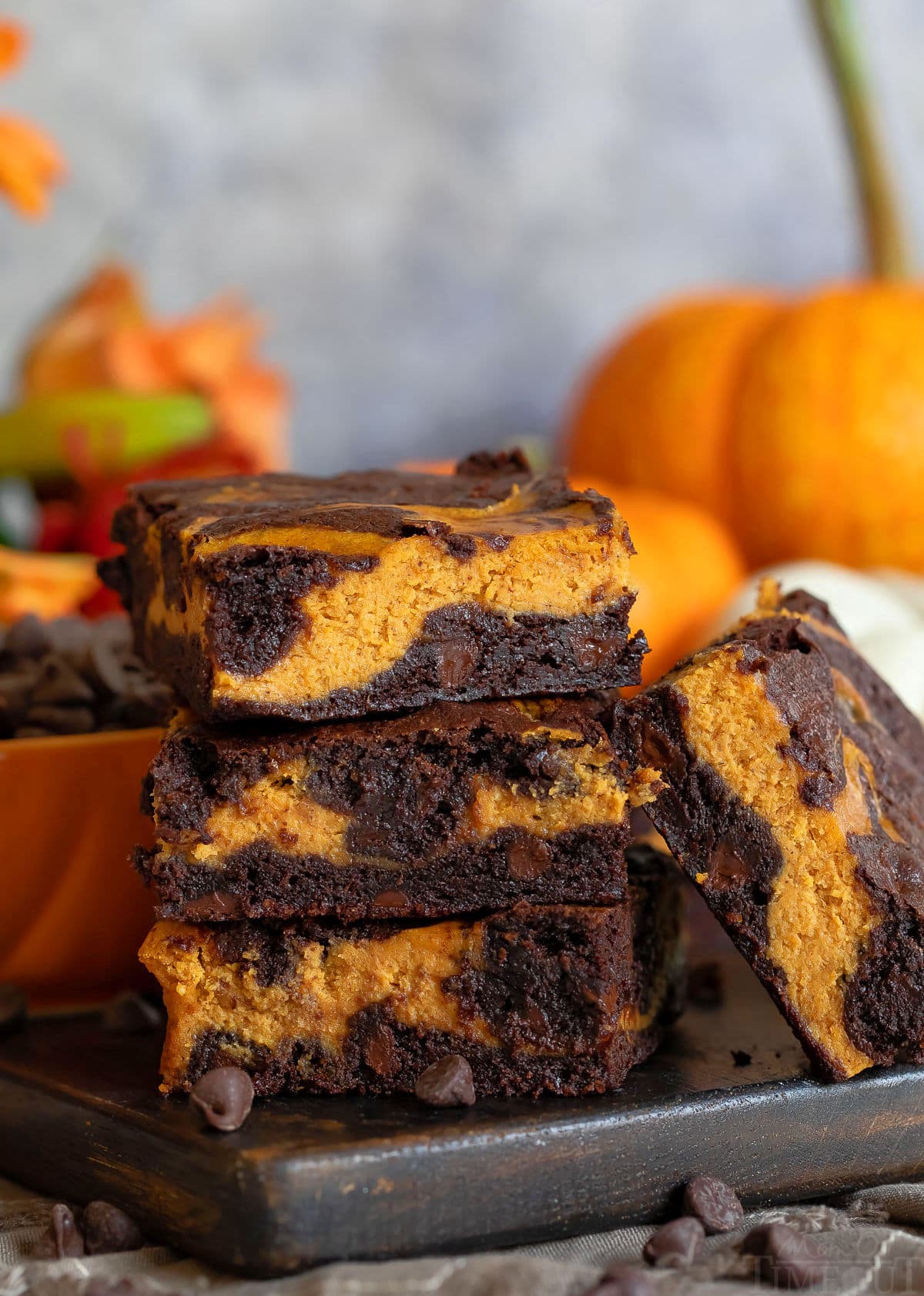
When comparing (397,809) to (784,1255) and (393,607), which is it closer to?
(393,607)

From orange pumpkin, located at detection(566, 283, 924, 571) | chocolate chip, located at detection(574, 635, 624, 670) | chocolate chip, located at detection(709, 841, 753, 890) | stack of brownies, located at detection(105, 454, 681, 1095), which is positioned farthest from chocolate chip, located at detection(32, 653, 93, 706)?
orange pumpkin, located at detection(566, 283, 924, 571)

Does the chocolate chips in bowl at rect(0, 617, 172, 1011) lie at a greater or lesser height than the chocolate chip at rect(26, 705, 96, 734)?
lesser

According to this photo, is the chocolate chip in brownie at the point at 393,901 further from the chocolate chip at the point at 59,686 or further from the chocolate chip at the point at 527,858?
the chocolate chip at the point at 59,686

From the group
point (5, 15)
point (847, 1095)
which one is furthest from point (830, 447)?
point (5, 15)

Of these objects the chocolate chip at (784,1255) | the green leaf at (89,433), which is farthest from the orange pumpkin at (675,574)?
the chocolate chip at (784,1255)

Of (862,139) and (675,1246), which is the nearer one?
(675,1246)

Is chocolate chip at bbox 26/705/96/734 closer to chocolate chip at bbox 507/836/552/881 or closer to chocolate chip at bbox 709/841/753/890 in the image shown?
chocolate chip at bbox 507/836/552/881

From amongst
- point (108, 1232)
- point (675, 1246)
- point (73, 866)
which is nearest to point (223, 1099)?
point (108, 1232)
